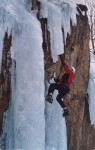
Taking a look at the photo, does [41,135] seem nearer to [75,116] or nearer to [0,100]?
[0,100]

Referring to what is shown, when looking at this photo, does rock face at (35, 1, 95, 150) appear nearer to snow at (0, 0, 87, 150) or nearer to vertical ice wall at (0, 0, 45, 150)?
snow at (0, 0, 87, 150)

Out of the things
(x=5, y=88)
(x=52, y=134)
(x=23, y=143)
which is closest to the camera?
(x=23, y=143)

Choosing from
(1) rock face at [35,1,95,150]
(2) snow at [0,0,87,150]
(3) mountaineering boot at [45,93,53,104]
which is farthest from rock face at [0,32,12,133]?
(1) rock face at [35,1,95,150]

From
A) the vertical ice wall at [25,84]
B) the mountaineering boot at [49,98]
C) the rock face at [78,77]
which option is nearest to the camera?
the vertical ice wall at [25,84]

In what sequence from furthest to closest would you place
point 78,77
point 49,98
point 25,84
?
point 78,77 → point 49,98 → point 25,84

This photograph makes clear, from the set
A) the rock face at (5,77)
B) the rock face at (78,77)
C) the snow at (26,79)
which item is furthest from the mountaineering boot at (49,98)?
the rock face at (78,77)

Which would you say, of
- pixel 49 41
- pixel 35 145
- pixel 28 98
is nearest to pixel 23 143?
pixel 35 145

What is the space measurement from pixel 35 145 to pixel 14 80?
4.61 ft

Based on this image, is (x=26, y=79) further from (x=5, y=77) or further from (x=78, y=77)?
(x=78, y=77)

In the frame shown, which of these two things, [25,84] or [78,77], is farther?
[78,77]

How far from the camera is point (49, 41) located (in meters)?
8.66

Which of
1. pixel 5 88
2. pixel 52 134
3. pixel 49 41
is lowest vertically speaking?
→ pixel 52 134

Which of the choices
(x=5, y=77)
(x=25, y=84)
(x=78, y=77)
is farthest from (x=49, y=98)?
(x=78, y=77)

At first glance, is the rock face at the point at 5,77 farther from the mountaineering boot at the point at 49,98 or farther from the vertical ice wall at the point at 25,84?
the mountaineering boot at the point at 49,98
